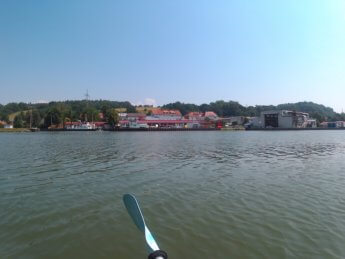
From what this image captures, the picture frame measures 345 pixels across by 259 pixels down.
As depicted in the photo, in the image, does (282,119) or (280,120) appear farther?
(280,120)

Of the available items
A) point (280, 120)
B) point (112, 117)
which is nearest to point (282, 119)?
point (280, 120)

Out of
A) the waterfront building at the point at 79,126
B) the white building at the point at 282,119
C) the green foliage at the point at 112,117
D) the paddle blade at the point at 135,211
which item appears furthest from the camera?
the white building at the point at 282,119

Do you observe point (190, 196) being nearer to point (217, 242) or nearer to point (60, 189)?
point (217, 242)

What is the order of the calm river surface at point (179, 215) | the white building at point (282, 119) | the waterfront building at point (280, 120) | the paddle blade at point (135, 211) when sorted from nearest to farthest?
the paddle blade at point (135, 211) → the calm river surface at point (179, 215) → the white building at point (282, 119) → the waterfront building at point (280, 120)

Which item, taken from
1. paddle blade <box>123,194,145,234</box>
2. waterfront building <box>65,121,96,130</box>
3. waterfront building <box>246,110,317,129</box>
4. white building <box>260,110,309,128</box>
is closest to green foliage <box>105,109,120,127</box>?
waterfront building <box>65,121,96,130</box>

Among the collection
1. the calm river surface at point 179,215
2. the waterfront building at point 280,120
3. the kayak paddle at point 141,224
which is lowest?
the calm river surface at point 179,215

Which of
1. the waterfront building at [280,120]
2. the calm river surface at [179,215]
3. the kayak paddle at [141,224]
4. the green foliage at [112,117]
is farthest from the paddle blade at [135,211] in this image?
the waterfront building at [280,120]

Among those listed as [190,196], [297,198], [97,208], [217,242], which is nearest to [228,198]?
[190,196]

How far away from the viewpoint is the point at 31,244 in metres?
6.97

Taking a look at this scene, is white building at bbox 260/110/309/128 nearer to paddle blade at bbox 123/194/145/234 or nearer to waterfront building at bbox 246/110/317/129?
waterfront building at bbox 246/110/317/129

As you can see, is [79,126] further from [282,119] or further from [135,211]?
[135,211]

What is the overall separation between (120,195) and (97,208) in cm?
188

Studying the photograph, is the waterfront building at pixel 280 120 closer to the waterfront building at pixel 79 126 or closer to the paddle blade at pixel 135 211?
the waterfront building at pixel 79 126

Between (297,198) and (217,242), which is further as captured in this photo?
(297,198)
